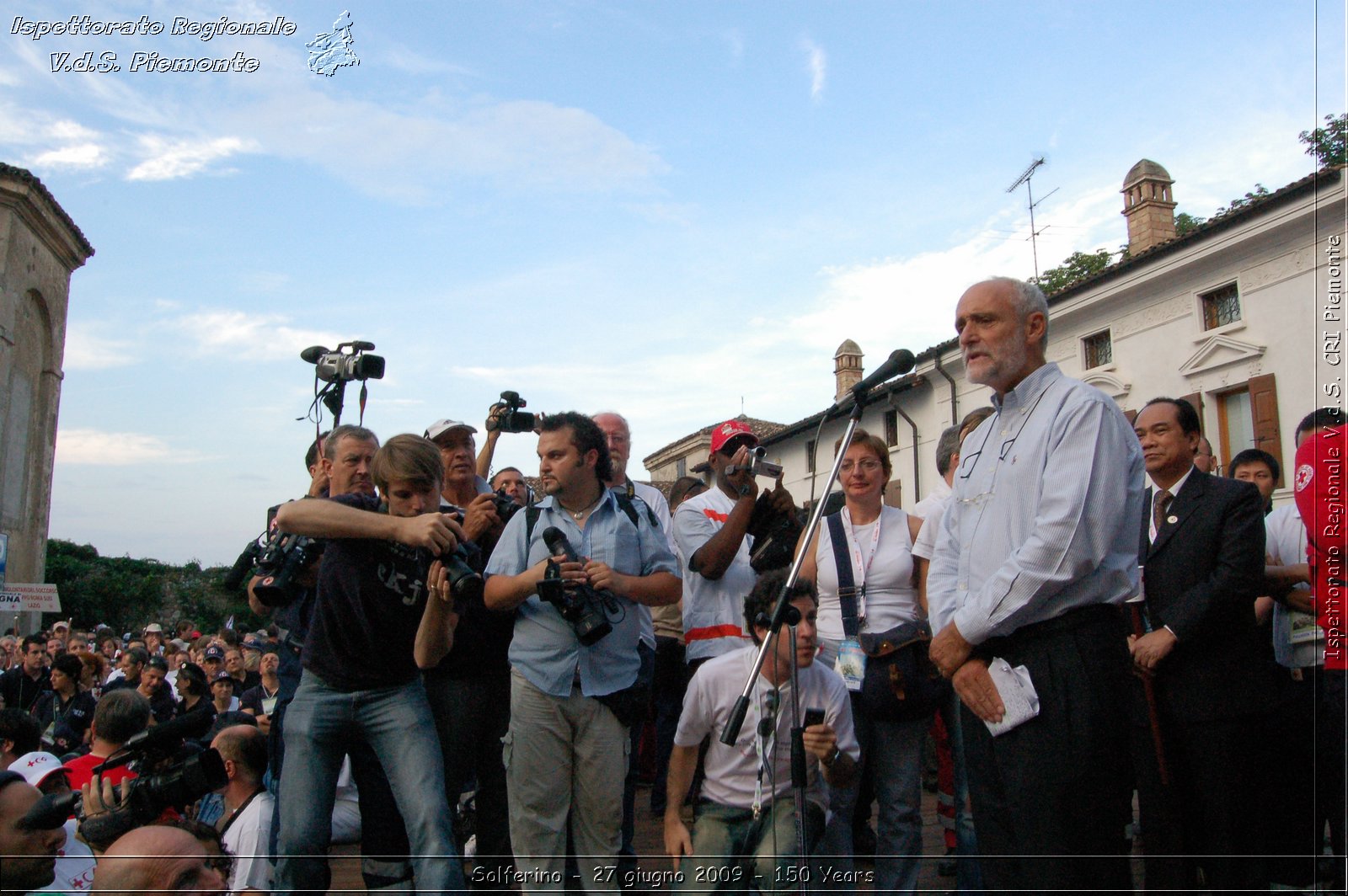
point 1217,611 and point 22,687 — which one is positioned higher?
point 1217,611

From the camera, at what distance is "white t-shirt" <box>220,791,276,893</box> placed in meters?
3.65

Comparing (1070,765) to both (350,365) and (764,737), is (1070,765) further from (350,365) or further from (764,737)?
(350,365)

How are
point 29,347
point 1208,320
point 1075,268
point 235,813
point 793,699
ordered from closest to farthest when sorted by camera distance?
point 793,699 < point 235,813 < point 1208,320 < point 29,347 < point 1075,268

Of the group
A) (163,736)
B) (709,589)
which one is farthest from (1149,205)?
(163,736)

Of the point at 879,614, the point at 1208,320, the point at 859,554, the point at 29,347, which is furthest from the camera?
the point at 29,347

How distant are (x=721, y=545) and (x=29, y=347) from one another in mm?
29971

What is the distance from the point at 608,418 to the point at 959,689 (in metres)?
3.40

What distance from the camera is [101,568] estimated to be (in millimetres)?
58219

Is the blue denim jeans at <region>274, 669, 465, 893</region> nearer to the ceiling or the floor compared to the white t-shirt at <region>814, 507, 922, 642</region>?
nearer to the floor

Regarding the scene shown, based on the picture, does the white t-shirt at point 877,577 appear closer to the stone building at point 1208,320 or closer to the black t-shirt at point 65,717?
the black t-shirt at point 65,717

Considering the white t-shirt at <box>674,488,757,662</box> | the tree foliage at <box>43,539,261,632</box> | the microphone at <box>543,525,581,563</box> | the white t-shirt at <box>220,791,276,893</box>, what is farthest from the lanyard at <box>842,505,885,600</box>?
the tree foliage at <box>43,539,261,632</box>

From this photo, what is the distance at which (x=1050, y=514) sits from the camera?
2.67m

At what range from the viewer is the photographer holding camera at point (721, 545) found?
493 centimetres

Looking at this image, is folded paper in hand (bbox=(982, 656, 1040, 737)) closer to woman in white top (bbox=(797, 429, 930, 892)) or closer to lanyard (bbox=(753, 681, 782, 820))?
lanyard (bbox=(753, 681, 782, 820))
